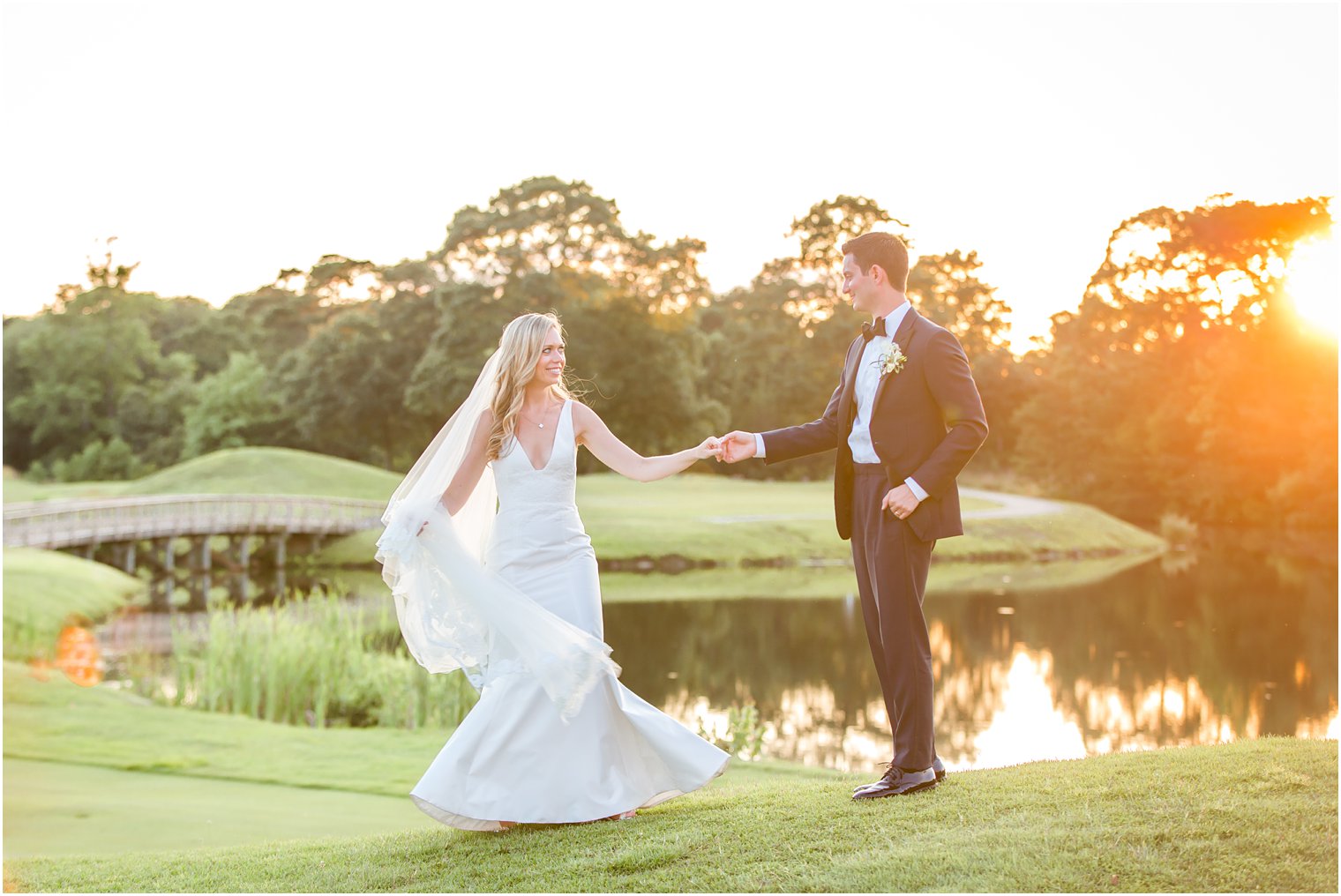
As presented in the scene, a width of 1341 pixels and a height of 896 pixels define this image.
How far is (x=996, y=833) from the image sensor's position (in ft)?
16.1

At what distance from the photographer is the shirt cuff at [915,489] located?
5336 millimetres

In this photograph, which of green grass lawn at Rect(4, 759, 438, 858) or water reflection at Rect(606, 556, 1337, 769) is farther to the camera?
water reflection at Rect(606, 556, 1337, 769)

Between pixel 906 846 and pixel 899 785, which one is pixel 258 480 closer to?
pixel 899 785

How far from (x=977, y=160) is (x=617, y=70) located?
859cm

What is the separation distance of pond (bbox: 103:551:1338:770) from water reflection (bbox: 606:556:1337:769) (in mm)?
40

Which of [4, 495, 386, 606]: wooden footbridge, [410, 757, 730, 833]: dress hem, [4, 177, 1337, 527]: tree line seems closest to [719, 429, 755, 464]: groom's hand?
[410, 757, 730, 833]: dress hem

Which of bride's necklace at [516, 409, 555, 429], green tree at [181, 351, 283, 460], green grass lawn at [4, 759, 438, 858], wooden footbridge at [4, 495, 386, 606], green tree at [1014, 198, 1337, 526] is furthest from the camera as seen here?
green tree at [181, 351, 283, 460]

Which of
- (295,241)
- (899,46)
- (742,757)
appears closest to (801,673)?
(742,757)

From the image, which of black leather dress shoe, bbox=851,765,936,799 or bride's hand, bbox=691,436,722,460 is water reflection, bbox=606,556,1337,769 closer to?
bride's hand, bbox=691,436,722,460

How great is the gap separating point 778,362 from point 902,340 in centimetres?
3869

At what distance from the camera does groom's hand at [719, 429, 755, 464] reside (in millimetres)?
6414

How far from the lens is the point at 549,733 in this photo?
5.48m

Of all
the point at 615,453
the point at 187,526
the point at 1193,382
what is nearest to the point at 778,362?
the point at 1193,382

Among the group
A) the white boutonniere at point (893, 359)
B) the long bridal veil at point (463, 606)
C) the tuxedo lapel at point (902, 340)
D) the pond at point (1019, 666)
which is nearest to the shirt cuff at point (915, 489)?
the tuxedo lapel at point (902, 340)
